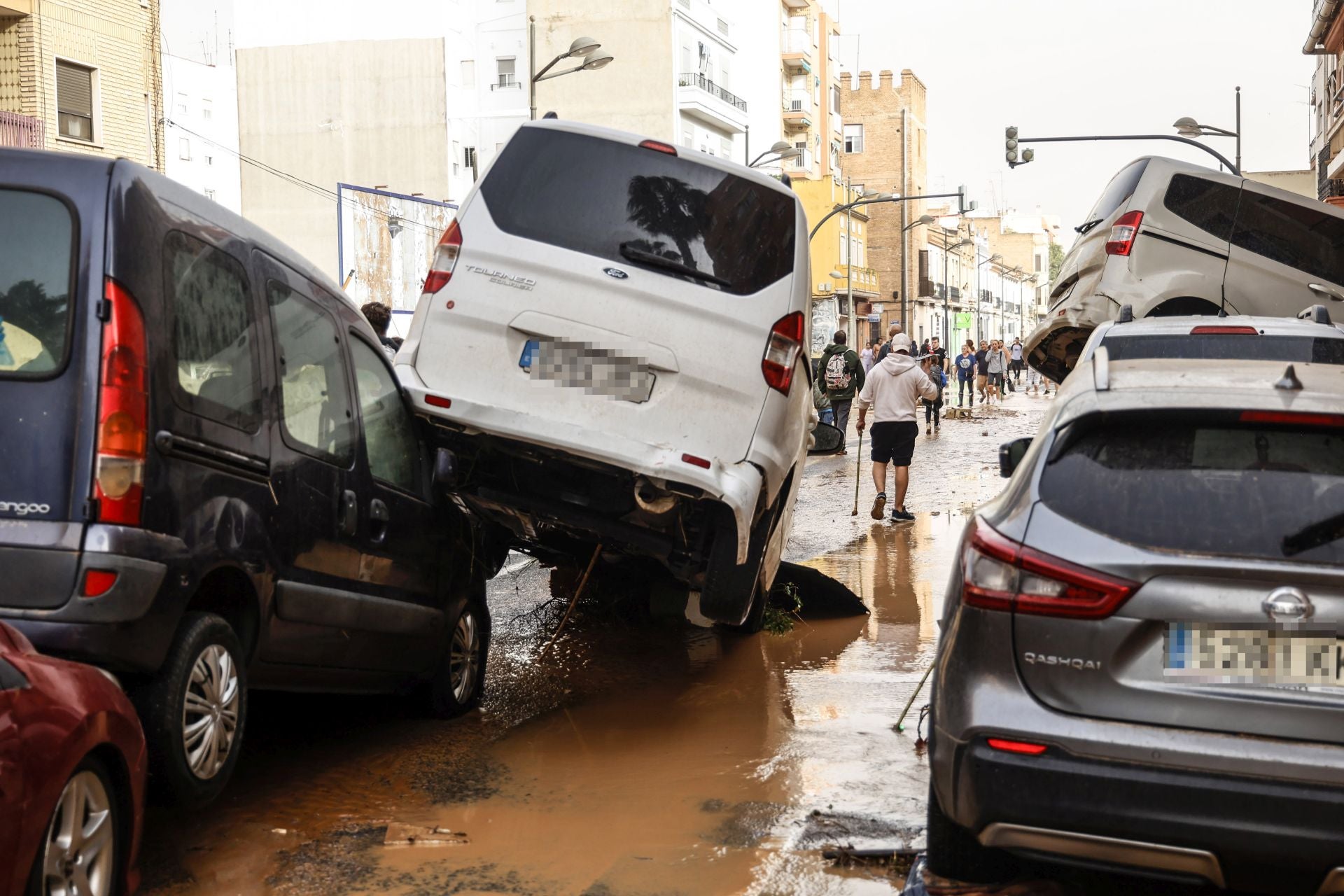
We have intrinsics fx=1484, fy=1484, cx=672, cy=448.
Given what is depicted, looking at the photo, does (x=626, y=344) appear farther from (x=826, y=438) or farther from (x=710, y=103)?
(x=710, y=103)

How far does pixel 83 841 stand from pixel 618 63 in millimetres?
60287

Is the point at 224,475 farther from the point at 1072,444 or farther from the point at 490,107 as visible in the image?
the point at 490,107

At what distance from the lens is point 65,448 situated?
13.2 ft

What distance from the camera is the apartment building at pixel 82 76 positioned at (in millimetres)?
23922

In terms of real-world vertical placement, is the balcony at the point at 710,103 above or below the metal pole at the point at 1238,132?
above

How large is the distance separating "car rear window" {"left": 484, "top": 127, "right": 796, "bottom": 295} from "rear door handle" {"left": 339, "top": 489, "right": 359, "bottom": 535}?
1415 mm

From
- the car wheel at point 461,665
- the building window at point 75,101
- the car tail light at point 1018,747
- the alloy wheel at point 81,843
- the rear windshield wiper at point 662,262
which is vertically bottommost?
the car wheel at point 461,665

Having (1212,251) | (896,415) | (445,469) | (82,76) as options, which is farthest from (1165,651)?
(82,76)

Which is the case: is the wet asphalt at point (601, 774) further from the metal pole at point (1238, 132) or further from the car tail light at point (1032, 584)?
the metal pole at point (1238, 132)

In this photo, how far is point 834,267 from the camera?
7506 centimetres

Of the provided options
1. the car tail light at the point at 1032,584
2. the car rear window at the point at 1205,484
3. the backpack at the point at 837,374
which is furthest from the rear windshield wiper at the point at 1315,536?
the backpack at the point at 837,374

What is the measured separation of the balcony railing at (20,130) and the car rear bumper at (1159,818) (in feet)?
75.6

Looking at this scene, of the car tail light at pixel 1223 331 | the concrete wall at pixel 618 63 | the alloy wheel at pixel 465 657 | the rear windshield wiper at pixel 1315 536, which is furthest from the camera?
the concrete wall at pixel 618 63

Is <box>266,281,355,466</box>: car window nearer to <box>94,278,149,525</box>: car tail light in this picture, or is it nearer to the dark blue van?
the dark blue van
